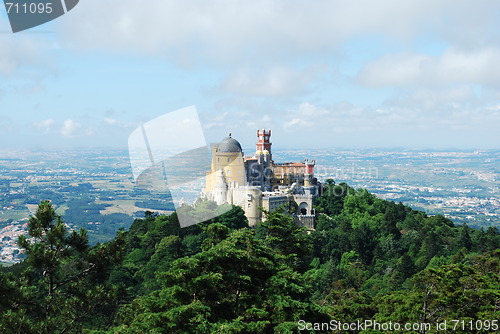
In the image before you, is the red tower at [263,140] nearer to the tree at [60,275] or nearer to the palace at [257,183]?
the palace at [257,183]

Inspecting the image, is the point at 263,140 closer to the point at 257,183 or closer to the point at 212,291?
the point at 257,183

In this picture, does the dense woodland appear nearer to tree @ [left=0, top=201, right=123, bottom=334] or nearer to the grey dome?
tree @ [left=0, top=201, right=123, bottom=334]

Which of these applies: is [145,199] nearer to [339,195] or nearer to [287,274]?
[339,195]

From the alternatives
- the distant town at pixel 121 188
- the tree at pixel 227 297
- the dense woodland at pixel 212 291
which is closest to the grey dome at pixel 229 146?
the distant town at pixel 121 188

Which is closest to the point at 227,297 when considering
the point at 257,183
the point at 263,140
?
the point at 257,183

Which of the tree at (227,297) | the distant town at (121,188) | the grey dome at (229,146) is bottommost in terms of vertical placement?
the distant town at (121,188)

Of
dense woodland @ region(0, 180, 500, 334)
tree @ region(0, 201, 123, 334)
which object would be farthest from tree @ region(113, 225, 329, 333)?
tree @ region(0, 201, 123, 334)
